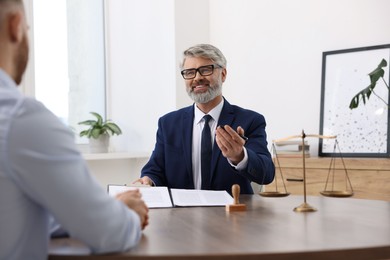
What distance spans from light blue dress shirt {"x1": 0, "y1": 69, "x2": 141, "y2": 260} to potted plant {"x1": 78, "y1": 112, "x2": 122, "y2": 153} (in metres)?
4.16

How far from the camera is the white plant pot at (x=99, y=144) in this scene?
5.48 meters

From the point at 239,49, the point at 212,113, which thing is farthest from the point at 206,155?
the point at 239,49

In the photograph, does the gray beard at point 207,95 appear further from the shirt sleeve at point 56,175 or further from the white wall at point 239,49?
the shirt sleeve at point 56,175

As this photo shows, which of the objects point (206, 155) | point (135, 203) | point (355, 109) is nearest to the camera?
point (135, 203)

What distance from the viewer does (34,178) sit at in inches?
47.7

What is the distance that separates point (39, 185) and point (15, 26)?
361mm

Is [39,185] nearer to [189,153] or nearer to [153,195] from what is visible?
[153,195]

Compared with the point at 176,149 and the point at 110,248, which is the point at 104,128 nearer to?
the point at 176,149

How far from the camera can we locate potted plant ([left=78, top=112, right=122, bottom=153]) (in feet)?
17.9

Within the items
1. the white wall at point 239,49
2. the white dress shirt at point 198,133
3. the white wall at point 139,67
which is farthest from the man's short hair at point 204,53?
the white wall at point 139,67

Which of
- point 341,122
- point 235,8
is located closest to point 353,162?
point 341,122

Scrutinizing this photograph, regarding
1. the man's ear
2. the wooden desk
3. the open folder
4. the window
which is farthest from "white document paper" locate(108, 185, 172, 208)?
the window

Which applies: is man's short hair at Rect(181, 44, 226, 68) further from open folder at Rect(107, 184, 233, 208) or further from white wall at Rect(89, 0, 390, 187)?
white wall at Rect(89, 0, 390, 187)

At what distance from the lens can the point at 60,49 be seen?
18.3 ft
